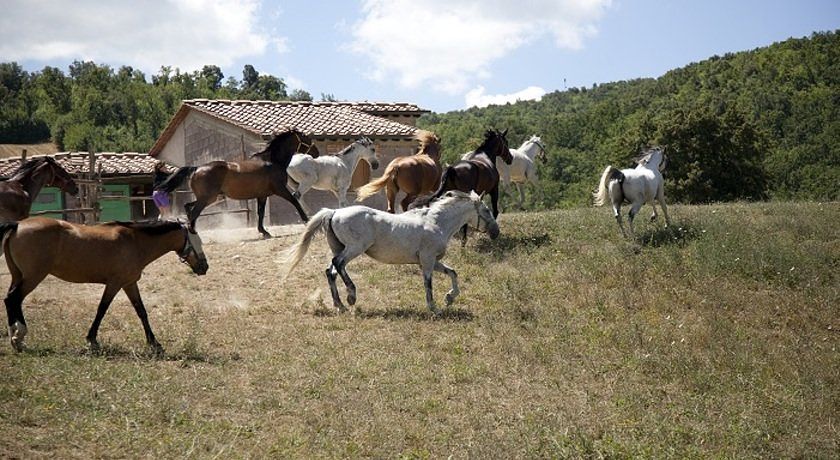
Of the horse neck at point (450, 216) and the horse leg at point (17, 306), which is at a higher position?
the horse neck at point (450, 216)

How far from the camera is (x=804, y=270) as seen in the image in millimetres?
12148

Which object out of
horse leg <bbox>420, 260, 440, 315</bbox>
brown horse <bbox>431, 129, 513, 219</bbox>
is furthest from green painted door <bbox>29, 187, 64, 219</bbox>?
horse leg <bbox>420, 260, 440, 315</bbox>

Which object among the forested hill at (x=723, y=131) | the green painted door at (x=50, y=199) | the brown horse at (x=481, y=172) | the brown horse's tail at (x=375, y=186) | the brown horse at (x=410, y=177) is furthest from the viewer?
the forested hill at (x=723, y=131)

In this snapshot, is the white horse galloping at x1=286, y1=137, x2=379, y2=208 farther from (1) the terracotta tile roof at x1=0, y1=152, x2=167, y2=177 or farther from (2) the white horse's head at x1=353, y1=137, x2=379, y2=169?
(1) the terracotta tile roof at x1=0, y1=152, x2=167, y2=177

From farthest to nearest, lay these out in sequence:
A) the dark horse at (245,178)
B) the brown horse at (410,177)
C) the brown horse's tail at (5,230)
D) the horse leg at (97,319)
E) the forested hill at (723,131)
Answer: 1. the forested hill at (723,131)
2. the dark horse at (245,178)
3. the brown horse at (410,177)
4. the horse leg at (97,319)
5. the brown horse's tail at (5,230)

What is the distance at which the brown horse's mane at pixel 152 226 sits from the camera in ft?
28.9

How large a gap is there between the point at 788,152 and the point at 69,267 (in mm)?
40300

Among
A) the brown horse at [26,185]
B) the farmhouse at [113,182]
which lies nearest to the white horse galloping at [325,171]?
the brown horse at [26,185]

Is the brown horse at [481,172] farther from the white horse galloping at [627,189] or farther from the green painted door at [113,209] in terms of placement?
the green painted door at [113,209]

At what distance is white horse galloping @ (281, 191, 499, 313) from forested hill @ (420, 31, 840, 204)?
10.4 meters

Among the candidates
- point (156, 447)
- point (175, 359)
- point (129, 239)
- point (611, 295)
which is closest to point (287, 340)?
point (175, 359)

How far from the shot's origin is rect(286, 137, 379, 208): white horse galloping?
17109 millimetres

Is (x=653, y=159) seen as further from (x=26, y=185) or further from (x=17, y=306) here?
(x=17, y=306)

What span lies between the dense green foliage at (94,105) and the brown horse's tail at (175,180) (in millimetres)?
30433
